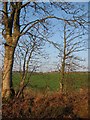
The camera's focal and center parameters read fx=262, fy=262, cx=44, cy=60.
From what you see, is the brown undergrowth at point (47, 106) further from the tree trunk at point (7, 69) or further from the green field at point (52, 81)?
the tree trunk at point (7, 69)

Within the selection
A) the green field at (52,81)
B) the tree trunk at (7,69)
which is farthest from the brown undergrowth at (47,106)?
the tree trunk at (7,69)

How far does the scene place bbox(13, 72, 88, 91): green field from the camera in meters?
7.40

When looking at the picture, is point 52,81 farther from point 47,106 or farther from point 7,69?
point 7,69

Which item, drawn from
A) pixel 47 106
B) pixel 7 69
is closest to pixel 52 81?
pixel 47 106

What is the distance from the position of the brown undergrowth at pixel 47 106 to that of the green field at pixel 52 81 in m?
0.23

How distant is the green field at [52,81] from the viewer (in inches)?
291

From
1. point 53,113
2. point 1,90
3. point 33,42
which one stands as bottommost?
point 53,113

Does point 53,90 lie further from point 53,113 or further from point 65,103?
point 53,113

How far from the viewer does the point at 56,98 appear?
7609mm

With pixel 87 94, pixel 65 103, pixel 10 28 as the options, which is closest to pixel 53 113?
pixel 65 103

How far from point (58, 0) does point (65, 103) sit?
294 cm

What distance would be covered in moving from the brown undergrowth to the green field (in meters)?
0.23

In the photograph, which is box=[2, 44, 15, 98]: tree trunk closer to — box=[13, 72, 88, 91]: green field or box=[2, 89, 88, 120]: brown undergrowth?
box=[13, 72, 88, 91]: green field

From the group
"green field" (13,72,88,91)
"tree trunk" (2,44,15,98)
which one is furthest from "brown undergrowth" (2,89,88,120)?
"tree trunk" (2,44,15,98)
